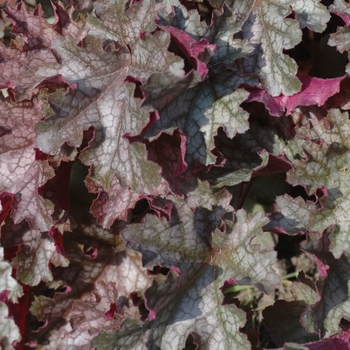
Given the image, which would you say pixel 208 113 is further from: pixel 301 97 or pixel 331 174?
pixel 331 174

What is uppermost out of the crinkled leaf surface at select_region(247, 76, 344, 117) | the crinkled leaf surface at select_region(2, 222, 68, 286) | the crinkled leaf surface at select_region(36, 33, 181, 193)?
the crinkled leaf surface at select_region(36, 33, 181, 193)

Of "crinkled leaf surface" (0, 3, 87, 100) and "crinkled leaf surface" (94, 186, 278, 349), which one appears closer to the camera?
"crinkled leaf surface" (94, 186, 278, 349)

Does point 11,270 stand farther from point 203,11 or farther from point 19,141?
point 203,11

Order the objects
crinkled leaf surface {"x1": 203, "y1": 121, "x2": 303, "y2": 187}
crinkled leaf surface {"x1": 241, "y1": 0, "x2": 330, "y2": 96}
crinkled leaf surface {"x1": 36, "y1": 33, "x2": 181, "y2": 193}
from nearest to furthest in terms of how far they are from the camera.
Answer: crinkled leaf surface {"x1": 36, "y1": 33, "x2": 181, "y2": 193}, crinkled leaf surface {"x1": 241, "y1": 0, "x2": 330, "y2": 96}, crinkled leaf surface {"x1": 203, "y1": 121, "x2": 303, "y2": 187}

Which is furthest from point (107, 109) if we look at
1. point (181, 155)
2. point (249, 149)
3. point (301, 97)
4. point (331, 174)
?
point (331, 174)

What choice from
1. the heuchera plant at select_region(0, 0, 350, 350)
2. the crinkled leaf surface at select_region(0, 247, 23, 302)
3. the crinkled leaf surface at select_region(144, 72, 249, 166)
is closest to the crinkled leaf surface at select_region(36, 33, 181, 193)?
the heuchera plant at select_region(0, 0, 350, 350)

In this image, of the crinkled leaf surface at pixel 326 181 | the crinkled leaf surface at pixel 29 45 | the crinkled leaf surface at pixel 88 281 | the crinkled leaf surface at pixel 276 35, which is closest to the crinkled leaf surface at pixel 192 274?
the crinkled leaf surface at pixel 326 181

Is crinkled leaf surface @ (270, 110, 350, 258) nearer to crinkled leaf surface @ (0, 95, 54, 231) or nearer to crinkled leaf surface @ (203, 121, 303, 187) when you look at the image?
crinkled leaf surface @ (203, 121, 303, 187)

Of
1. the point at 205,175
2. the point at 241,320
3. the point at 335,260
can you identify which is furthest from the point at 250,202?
the point at 241,320
